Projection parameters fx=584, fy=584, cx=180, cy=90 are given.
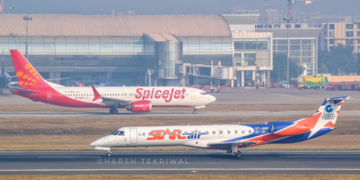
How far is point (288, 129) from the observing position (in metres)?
47.6

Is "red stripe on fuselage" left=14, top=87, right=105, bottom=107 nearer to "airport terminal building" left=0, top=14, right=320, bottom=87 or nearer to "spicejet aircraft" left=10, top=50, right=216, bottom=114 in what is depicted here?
"spicejet aircraft" left=10, top=50, right=216, bottom=114

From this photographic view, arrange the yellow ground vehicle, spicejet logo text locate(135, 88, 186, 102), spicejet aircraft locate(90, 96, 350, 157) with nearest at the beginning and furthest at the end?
spicejet aircraft locate(90, 96, 350, 157) → spicejet logo text locate(135, 88, 186, 102) → the yellow ground vehicle

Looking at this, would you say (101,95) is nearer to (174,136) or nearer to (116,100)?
(116,100)

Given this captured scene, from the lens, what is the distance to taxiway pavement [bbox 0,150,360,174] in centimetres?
4112

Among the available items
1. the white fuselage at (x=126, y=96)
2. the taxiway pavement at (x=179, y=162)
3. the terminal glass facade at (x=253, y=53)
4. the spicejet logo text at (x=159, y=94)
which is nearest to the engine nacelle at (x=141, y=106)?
the white fuselage at (x=126, y=96)

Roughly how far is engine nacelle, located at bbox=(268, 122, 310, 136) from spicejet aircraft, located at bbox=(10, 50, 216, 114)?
3571 centimetres

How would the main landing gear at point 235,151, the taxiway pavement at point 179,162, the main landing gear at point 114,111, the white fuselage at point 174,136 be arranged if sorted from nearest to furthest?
the taxiway pavement at point 179,162, the main landing gear at point 235,151, the white fuselage at point 174,136, the main landing gear at point 114,111

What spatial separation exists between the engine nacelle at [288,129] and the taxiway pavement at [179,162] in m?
1.94

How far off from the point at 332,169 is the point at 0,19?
148875mm

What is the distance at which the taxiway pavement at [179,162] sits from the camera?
Answer: 41.1 meters

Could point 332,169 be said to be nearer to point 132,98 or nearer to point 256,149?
point 256,149

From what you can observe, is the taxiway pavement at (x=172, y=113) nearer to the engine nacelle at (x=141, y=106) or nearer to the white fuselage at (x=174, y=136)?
the engine nacelle at (x=141, y=106)

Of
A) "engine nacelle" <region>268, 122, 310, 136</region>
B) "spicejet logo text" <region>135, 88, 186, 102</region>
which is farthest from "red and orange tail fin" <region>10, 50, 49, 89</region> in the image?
"engine nacelle" <region>268, 122, 310, 136</region>

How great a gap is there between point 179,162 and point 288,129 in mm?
9692
